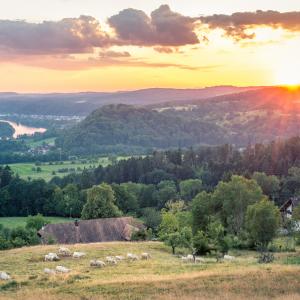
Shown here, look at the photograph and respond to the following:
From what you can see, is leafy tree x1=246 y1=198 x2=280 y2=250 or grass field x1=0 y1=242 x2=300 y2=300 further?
leafy tree x1=246 y1=198 x2=280 y2=250

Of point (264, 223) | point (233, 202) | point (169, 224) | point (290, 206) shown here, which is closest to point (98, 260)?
point (264, 223)

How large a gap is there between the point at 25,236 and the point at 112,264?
27.8 m

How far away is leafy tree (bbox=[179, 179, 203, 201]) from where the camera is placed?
13488 centimetres

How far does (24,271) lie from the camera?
1540 inches

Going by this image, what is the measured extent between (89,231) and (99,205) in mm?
16429

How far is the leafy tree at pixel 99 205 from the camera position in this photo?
287 ft

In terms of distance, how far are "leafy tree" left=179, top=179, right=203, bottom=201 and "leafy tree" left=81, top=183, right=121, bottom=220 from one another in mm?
47001

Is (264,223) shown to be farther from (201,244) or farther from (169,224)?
(169,224)

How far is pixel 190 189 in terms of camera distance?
449ft

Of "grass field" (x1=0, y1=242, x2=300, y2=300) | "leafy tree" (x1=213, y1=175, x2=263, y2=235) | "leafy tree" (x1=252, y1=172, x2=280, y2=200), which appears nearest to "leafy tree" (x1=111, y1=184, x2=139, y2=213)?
"leafy tree" (x1=252, y1=172, x2=280, y2=200)

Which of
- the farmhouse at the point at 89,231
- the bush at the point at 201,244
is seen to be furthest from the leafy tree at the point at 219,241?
the farmhouse at the point at 89,231

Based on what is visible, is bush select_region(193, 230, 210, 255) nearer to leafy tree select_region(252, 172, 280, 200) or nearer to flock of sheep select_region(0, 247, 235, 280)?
flock of sheep select_region(0, 247, 235, 280)

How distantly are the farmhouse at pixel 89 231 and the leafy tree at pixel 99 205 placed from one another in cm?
1107

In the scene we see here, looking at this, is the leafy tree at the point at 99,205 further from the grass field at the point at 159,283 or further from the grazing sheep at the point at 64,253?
the grass field at the point at 159,283
